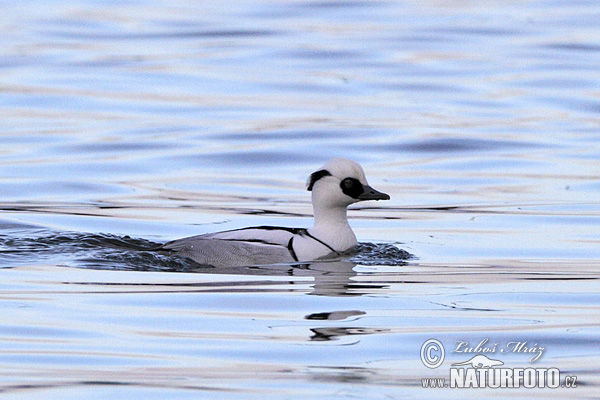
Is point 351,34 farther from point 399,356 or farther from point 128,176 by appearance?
point 399,356

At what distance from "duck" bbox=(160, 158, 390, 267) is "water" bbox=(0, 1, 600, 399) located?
0.17 m

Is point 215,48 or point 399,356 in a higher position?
point 215,48

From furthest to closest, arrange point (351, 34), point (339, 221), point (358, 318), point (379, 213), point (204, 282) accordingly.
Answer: point (351, 34), point (379, 213), point (339, 221), point (204, 282), point (358, 318)

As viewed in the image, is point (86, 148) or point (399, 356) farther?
point (86, 148)

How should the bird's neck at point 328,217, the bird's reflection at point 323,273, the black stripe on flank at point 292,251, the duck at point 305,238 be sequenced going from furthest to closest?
the bird's neck at point 328,217 → the black stripe on flank at point 292,251 → the duck at point 305,238 → the bird's reflection at point 323,273

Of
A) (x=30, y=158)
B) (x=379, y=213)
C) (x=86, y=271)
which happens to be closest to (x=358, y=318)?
(x=86, y=271)

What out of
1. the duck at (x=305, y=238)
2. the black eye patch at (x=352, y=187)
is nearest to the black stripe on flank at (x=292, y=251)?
the duck at (x=305, y=238)

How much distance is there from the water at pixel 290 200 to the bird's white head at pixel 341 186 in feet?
1.80

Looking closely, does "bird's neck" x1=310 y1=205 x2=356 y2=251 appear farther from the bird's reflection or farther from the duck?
the bird's reflection

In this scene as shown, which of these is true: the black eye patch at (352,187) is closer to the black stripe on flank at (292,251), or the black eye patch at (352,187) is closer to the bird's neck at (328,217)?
the bird's neck at (328,217)

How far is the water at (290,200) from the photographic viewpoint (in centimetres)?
723

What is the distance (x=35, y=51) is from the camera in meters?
29.9

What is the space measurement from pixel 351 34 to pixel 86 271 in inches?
955

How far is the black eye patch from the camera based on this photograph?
35.8 feet
